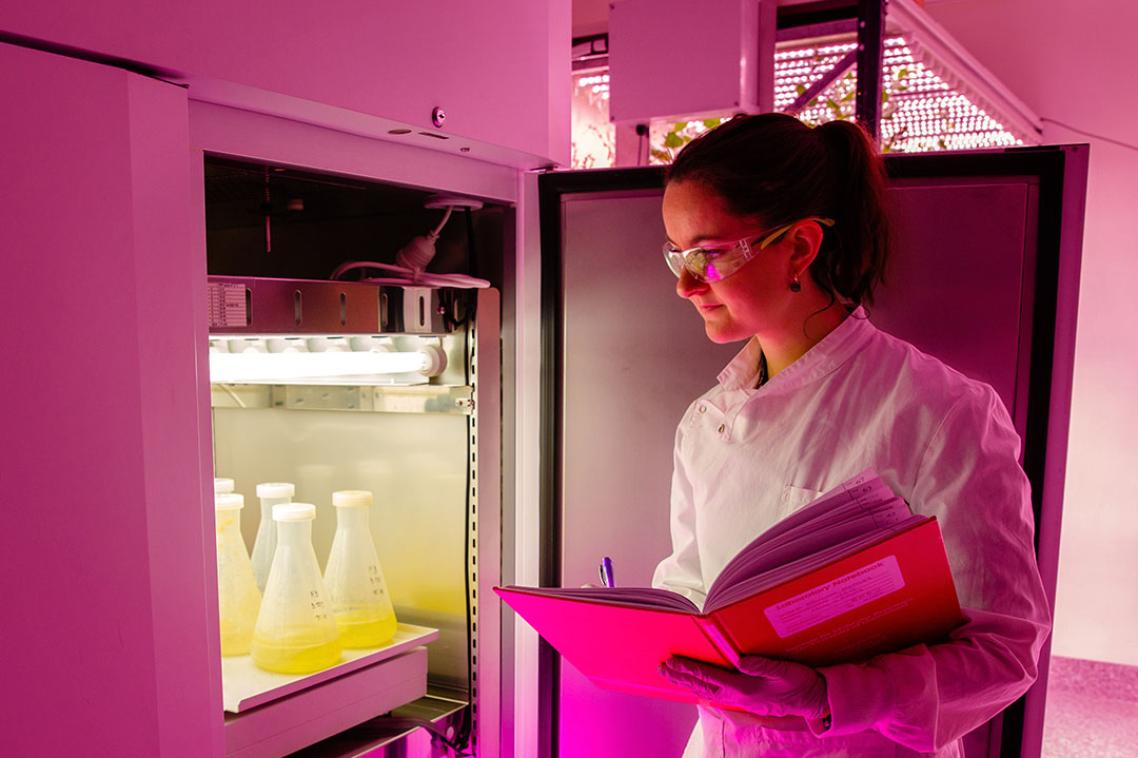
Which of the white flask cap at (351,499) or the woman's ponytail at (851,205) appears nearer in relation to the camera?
the woman's ponytail at (851,205)

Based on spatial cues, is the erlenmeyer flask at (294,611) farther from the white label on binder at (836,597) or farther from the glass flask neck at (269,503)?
the white label on binder at (836,597)

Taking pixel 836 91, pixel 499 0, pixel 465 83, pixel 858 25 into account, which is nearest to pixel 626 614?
pixel 465 83

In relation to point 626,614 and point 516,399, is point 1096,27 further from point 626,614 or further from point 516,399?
point 626,614

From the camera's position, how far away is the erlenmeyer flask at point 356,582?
1.35 meters

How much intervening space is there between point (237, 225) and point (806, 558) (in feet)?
4.28

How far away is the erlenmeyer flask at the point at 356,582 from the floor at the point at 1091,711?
2.82 m

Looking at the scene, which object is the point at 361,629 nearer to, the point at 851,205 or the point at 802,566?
the point at 802,566

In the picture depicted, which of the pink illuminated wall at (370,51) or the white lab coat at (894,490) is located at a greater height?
the pink illuminated wall at (370,51)

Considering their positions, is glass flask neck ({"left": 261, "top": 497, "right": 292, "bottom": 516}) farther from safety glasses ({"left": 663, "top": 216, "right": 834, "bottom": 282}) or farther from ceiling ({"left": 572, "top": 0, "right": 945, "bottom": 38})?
ceiling ({"left": 572, "top": 0, "right": 945, "bottom": 38})

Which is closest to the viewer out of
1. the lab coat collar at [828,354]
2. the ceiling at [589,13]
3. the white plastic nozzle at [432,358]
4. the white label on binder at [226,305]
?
the white label on binder at [226,305]

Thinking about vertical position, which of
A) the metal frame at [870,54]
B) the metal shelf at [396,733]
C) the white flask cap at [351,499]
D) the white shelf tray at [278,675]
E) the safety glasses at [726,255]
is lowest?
the metal shelf at [396,733]

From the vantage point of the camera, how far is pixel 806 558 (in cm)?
82

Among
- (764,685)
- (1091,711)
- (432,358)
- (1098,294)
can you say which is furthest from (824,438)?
(1091,711)

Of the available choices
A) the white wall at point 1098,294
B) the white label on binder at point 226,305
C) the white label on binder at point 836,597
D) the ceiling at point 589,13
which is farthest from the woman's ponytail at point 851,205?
the white wall at point 1098,294
